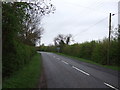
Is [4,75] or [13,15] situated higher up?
[13,15]

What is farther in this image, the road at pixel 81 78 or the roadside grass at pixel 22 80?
the road at pixel 81 78

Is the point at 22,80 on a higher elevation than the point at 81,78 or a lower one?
higher

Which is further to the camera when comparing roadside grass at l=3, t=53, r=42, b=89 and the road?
the road

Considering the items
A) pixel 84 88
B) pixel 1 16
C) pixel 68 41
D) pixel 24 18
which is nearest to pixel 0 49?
pixel 1 16

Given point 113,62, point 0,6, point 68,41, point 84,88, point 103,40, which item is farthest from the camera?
point 68,41

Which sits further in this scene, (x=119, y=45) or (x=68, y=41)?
(x=68, y=41)

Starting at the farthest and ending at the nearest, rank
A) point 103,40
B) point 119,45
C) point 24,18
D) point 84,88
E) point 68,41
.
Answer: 1. point 68,41
2. point 103,40
3. point 119,45
4. point 24,18
5. point 84,88

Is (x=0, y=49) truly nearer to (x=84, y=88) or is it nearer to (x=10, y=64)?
(x=10, y=64)

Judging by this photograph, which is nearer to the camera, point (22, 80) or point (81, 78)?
point (22, 80)

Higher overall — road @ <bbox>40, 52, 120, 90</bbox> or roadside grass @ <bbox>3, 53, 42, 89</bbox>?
roadside grass @ <bbox>3, 53, 42, 89</bbox>

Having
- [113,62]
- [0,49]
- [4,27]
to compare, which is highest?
[4,27]

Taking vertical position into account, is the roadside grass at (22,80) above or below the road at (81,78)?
above

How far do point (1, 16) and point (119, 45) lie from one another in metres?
17.1

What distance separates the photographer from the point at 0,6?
33.0ft
